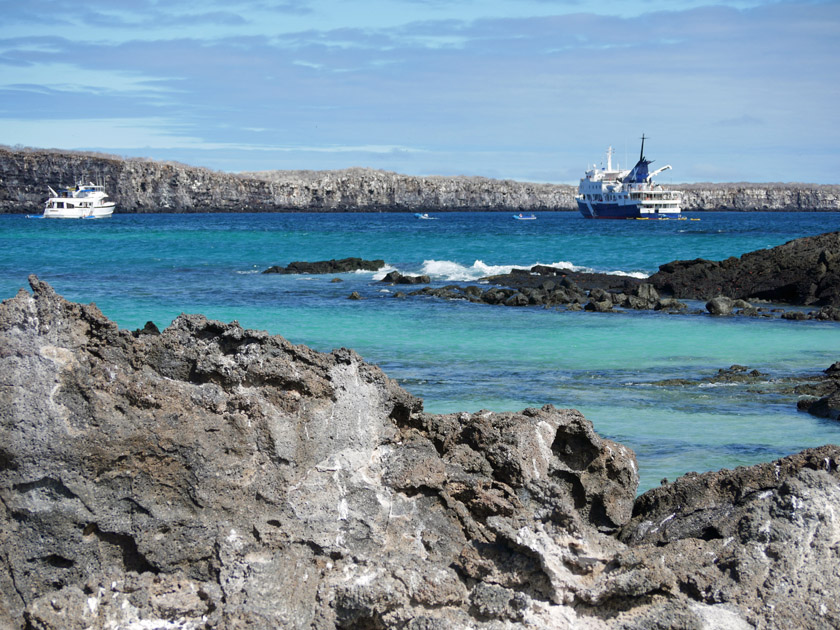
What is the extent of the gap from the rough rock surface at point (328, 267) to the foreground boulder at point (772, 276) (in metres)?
10.6

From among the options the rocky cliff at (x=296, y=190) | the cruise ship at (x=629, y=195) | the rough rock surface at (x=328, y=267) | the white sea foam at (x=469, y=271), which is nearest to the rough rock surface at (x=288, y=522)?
the white sea foam at (x=469, y=271)

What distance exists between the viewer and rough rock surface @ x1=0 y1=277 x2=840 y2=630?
3.21 m

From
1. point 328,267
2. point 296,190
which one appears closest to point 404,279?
point 328,267

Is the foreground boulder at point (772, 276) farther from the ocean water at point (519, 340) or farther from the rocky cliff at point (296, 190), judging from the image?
the rocky cliff at point (296, 190)

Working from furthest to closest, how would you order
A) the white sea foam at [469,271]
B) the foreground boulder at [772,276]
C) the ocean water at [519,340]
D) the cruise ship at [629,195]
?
the cruise ship at [629,195] → the white sea foam at [469,271] → the foreground boulder at [772,276] → the ocean water at [519,340]

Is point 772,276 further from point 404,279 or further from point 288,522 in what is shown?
point 288,522

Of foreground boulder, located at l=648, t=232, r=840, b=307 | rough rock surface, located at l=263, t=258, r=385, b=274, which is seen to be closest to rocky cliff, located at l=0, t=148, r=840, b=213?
rough rock surface, located at l=263, t=258, r=385, b=274

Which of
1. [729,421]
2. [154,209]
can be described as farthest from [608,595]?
[154,209]

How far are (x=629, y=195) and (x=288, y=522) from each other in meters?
75.9

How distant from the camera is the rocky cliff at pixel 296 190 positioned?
333ft

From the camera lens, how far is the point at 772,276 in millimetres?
24031

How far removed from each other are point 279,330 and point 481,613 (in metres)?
13.8

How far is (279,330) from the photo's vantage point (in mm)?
16703

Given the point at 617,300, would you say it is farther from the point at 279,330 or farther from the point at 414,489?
the point at 414,489
